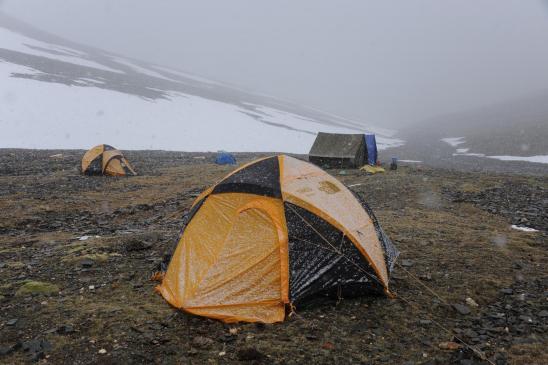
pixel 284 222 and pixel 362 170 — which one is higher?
pixel 284 222

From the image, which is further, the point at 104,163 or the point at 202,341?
the point at 104,163

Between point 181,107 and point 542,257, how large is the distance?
154ft

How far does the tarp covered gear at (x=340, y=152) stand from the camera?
75.6ft

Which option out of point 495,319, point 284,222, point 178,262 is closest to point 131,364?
point 178,262

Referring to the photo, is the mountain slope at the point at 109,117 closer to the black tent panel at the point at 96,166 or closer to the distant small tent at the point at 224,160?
the distant small tent at the point at 224,160

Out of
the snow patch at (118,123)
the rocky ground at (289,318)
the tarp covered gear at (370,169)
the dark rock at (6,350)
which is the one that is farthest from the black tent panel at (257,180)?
the snow patch at (118,123)

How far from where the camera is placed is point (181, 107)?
1999 inches

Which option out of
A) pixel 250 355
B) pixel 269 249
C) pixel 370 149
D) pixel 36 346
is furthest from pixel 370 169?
pixel 36 346

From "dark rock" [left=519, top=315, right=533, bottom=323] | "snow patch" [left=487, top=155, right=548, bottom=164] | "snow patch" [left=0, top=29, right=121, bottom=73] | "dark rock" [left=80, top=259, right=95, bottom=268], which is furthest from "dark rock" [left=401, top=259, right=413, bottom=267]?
"snow patch" [left=0, top=29, right=121, bottom=73]

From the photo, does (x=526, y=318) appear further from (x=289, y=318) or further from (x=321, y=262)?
(x=289, y=318)

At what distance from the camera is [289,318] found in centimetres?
582

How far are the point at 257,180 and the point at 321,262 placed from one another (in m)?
1.64

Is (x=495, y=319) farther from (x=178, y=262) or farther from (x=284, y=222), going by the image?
(x=178, y=262)

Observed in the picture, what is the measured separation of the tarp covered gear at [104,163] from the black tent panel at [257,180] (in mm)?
13783
